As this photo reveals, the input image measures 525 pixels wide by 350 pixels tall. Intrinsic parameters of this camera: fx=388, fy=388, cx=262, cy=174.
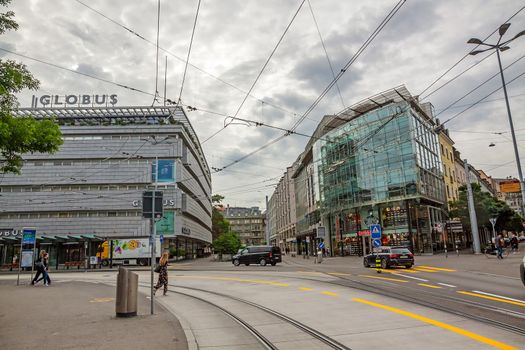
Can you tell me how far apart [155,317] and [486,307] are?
8.01 meters

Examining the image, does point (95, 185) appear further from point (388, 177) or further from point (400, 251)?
point (400, 251)

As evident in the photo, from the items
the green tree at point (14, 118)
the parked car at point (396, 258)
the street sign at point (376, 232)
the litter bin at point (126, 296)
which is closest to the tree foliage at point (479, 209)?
the parked car at point (396, 258)

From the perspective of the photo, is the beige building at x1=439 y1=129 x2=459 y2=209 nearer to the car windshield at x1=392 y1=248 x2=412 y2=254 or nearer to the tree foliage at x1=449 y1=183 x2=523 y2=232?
the tree foliage at x1=449 y1=183 x2=523 y2=232

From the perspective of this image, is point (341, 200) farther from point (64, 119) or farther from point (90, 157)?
point (64, 119)

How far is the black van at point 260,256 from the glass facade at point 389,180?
9.65 m

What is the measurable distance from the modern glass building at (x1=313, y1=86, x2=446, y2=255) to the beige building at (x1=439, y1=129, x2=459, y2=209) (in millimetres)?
5240

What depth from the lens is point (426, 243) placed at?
135ft

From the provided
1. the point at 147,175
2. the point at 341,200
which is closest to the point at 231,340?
the point at 341,200

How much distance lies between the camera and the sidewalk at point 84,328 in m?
6.84

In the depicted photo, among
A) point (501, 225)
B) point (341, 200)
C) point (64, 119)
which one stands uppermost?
point (64, 119)

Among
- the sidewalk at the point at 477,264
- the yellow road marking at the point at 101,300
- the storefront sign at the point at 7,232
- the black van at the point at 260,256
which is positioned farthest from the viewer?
the storefront sign at the point at 7,232

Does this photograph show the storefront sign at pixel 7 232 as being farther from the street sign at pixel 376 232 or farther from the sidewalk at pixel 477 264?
the street sign at pixel 376 232

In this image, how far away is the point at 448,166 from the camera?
186 feet

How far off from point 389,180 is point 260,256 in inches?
678
